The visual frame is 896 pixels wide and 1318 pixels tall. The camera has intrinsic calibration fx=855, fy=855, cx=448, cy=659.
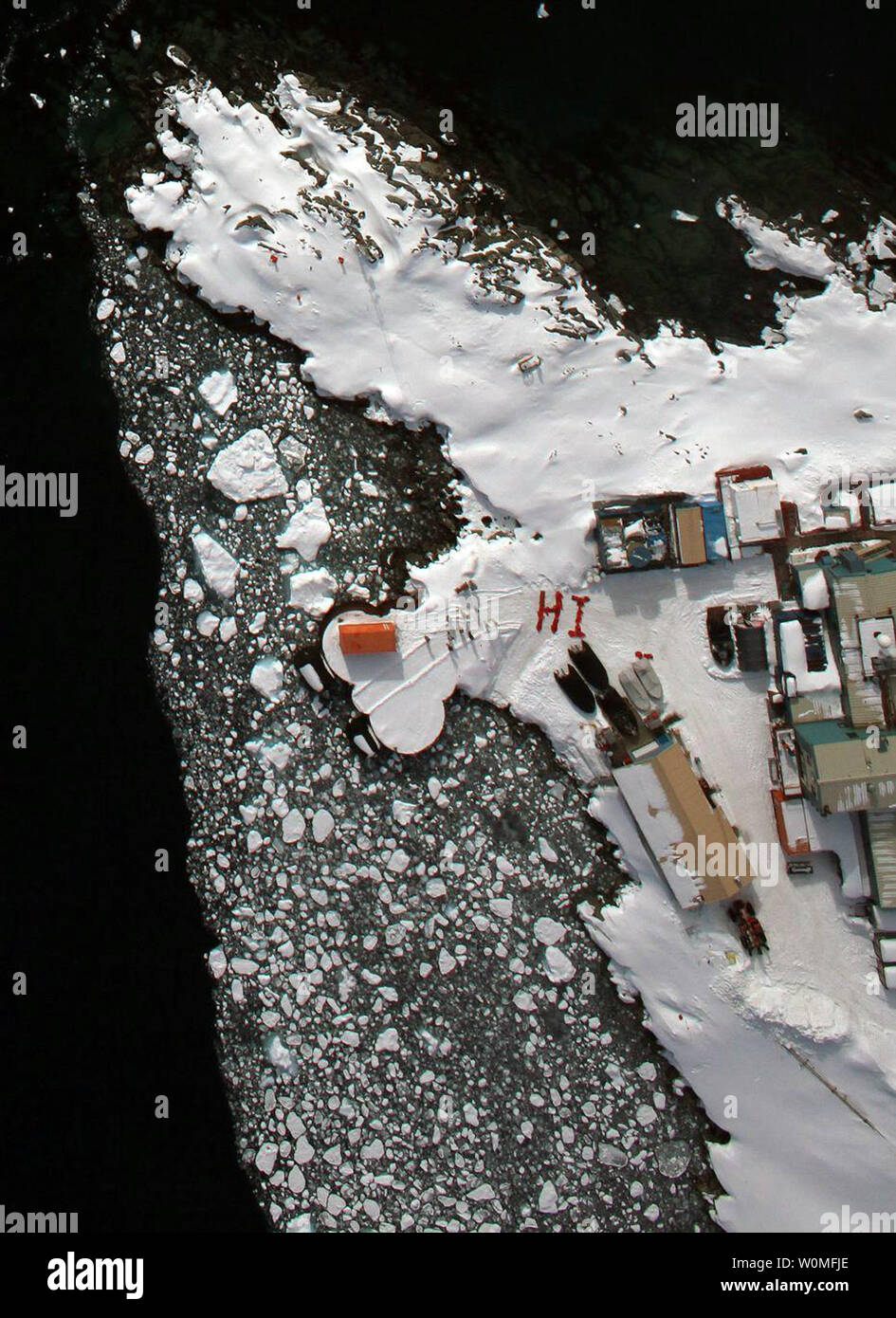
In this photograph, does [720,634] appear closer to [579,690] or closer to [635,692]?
[635,692]

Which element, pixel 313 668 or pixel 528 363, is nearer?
pixel 528 363

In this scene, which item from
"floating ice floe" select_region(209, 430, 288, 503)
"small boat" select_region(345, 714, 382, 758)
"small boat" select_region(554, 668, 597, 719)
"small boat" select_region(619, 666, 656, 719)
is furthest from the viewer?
"floating ice floe" select_region(209, 430, 288, 503)

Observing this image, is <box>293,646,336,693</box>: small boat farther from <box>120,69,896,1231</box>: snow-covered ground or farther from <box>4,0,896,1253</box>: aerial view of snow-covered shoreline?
<box>120,69,896,1231</box>: snow-covered ground

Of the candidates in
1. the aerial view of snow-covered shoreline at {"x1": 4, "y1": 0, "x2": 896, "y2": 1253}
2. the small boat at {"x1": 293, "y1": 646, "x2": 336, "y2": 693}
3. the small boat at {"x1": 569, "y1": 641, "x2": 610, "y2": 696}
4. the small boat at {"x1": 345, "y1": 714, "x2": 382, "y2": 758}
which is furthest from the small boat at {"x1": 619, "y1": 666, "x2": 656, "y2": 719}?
the small boat at {"x1": 293, "y1": 646, "x2": 336, "y2": 693}

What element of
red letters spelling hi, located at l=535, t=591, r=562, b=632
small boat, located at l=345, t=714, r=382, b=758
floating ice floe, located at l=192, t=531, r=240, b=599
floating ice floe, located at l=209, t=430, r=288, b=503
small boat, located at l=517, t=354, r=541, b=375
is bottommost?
small boat, located at l=345, t=714, r=382, b=758

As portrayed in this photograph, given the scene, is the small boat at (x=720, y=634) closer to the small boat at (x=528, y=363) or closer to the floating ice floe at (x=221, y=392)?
the small boat at (x=528, y=363)

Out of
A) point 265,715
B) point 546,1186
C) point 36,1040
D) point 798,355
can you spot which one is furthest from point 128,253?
point 546,1186

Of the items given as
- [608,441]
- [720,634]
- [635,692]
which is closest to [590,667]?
[635,692]
